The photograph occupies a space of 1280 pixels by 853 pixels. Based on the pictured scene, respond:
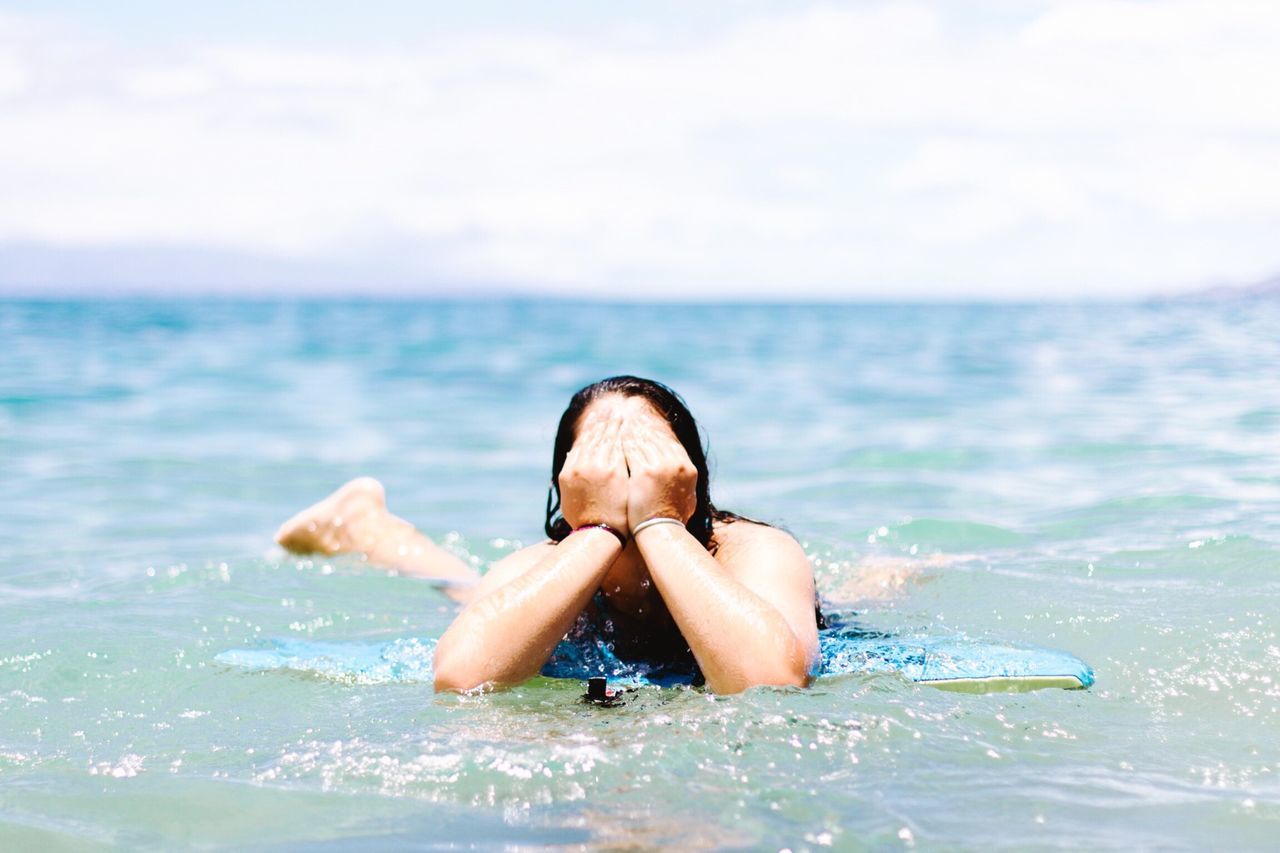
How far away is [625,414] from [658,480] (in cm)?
31

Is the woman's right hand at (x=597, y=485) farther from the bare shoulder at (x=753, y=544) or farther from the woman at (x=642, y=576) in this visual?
the bare shoulder at (x=753, y=544)

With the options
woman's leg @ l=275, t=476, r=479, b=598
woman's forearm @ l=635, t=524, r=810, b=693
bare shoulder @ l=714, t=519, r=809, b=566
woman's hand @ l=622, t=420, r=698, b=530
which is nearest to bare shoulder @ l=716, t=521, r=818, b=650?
bare shoulder @ l=714, t=519, r=809, b=566

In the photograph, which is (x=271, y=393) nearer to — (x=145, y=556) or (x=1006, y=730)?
(x=145, y=556)

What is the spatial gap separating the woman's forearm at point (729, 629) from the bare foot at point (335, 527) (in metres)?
2.73

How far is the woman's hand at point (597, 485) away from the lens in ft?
10.6

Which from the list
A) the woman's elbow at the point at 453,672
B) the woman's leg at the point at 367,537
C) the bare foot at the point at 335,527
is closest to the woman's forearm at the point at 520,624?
the woman's elbow at the point at 453,672

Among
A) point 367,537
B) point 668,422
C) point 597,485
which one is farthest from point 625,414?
point 367,537

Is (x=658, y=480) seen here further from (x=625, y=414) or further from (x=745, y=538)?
(x=745, y=538)

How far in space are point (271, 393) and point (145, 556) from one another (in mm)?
9161

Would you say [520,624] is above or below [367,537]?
above

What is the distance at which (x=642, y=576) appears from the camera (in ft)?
11.5

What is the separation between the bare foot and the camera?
5.52 meters

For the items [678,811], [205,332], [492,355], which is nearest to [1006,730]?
[678,811]

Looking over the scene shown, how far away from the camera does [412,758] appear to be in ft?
9.09
